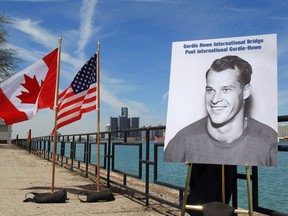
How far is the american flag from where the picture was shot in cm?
809

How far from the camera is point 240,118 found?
153 inches

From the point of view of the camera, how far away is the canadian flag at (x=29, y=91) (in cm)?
776

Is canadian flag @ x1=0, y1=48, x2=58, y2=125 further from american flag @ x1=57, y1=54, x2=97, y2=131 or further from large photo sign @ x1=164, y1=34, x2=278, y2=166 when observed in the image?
large photo sign @ x1=164, y1=34, x2=278, y2=166

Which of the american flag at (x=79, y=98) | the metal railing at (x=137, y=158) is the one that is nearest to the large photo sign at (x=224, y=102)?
the metal railing at (x=137, y=158)

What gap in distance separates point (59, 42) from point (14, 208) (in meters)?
3.65

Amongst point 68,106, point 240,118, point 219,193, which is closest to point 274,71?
point 240,118

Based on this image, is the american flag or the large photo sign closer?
the large photo sign

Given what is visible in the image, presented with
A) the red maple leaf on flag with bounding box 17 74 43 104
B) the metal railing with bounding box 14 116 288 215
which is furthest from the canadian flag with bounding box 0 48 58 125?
the metal railing with bounding box 14 116 288 215

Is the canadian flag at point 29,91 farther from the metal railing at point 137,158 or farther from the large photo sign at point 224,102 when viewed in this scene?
the large photo sign at point 224,102

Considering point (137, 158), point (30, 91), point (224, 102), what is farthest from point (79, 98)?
point (224, 102)

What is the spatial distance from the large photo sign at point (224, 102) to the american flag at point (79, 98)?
388cm

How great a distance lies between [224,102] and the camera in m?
3.99

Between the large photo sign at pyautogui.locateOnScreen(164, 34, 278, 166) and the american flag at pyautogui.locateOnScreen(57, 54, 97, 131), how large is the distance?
388cm

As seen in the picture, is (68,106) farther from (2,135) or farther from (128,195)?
(2,135)
